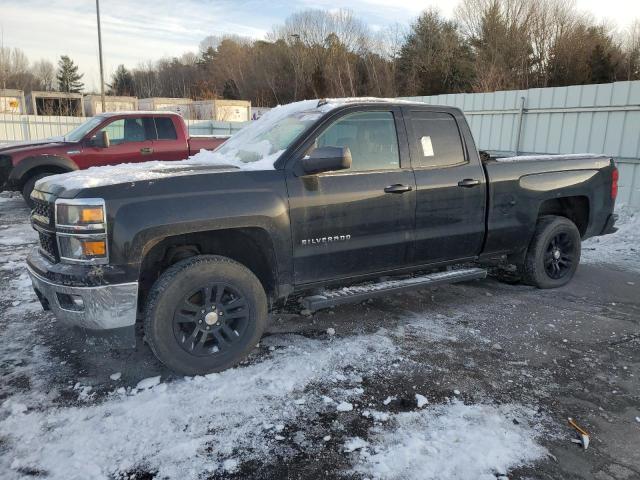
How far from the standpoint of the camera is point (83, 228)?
313cm

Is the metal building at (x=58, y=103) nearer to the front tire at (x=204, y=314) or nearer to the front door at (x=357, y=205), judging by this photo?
the front door at (x=357, y=205)

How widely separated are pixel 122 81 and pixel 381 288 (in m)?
79.3

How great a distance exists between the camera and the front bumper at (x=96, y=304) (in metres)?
3.15

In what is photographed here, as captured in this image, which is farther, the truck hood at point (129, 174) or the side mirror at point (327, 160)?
the side mirror at point (327, 160)

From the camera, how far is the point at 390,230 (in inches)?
165

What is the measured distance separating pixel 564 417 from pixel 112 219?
3011mm

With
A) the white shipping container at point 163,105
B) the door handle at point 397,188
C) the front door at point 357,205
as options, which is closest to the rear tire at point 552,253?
the front door at point 357,205

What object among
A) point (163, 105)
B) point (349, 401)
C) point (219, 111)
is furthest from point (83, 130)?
point (163, 105)

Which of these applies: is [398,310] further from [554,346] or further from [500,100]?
[500,100]

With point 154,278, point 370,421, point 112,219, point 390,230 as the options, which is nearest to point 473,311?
point 390,230

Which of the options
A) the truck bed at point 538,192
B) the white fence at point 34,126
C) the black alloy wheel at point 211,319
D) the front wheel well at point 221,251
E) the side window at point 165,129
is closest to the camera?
the black alloy wheel at point 211,319

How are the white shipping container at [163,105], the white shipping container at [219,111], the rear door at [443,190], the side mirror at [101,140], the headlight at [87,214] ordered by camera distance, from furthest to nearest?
the white shipping container at [163,105], the white shipping container at [219,111], the side mirror at [101,140], the rear door at [443,190], the headlight at [87,214]

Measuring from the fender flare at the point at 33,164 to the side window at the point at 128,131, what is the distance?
2.94 ft

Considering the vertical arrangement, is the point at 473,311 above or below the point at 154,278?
below
